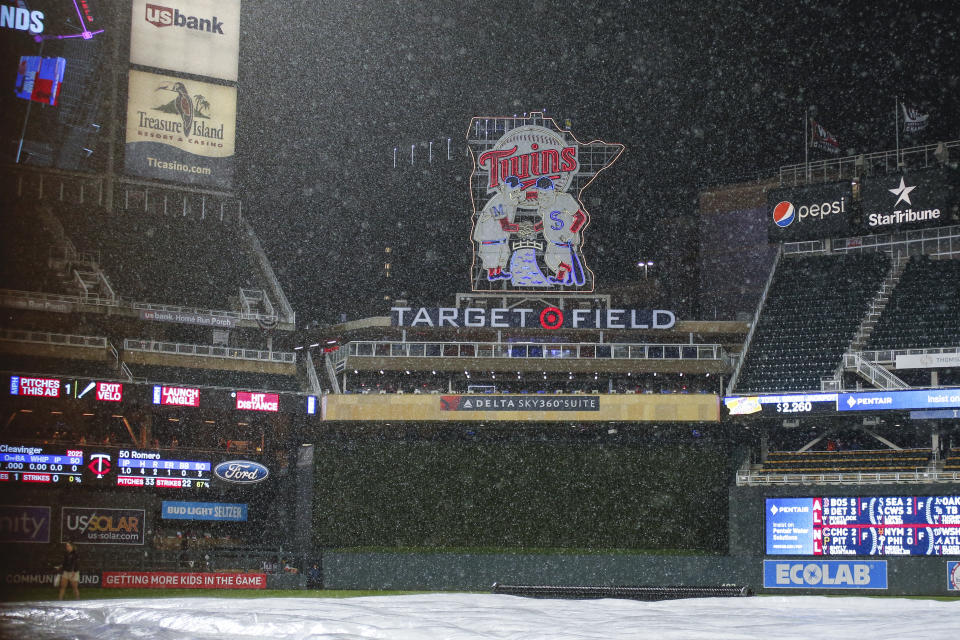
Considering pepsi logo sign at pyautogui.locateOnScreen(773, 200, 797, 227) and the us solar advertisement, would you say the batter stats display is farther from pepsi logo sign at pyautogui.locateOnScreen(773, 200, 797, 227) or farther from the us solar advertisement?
pepsi logo sign at pyautogui.locateOnScreen(773, 200, 797, 227)

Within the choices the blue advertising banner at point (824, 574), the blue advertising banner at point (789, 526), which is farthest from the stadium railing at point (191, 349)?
the blue advertising banner at point (824, 574)

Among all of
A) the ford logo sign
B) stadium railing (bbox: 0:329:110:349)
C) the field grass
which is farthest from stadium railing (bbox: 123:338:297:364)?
the field grass

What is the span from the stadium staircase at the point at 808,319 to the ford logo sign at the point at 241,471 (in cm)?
1544

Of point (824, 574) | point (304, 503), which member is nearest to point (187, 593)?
point (304, 503)

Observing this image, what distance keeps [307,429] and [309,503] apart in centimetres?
260

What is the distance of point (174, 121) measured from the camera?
39.2m

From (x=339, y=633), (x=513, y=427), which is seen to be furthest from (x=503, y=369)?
(x=339, y=633)

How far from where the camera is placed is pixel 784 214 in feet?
120

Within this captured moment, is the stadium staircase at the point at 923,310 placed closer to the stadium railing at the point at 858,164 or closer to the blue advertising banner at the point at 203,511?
the stadium railing at the point at 858,164

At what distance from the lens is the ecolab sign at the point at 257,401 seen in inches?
1228

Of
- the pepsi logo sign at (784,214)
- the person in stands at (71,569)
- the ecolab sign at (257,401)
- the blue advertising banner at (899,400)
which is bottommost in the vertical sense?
the person in stands at (71,569)

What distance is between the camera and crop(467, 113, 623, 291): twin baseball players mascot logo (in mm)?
36875

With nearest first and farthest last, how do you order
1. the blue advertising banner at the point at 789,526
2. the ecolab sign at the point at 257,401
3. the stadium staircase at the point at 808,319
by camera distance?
the blue advertising banner at the point at 789,526, the ecolab sign at the point at 257,401, the stadium staircase at the point at 808,319

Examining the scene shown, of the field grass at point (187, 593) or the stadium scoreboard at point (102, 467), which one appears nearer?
the field grass at point (187, 593)
